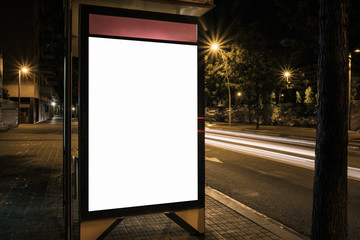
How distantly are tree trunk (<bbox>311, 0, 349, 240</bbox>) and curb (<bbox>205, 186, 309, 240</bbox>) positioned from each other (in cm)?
135

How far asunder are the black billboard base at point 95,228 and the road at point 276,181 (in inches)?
115

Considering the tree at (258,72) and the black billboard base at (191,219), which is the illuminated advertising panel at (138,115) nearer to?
the black billboard base at (191,219)

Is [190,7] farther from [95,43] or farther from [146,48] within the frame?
[95,43]

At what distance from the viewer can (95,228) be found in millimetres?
3783

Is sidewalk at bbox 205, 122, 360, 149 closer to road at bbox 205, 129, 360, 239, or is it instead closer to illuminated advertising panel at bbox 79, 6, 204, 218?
road at bbox 205, 129, 360, 239

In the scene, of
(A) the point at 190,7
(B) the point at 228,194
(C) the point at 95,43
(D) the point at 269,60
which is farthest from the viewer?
(D) the point at 269,60

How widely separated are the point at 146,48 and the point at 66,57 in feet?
4.29

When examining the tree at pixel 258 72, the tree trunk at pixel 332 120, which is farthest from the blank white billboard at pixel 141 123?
the tree at pixel 258 72

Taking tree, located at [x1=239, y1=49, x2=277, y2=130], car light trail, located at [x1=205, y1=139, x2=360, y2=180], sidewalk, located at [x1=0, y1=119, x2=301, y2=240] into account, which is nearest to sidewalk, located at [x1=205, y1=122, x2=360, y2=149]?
tree, located at [x1=239, y1=49, x2=277, y2=130]

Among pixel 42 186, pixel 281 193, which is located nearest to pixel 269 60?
pixel 281 193

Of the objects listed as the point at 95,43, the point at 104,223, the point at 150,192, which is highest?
the point at 95,43

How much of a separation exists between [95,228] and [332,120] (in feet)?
9.75

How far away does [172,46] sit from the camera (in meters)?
4.07

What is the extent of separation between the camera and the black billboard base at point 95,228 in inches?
147
